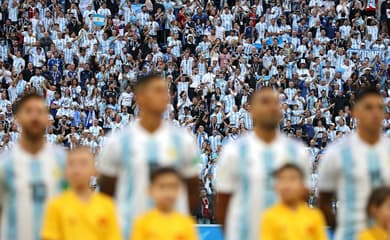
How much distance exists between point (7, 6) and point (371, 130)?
21.4 m

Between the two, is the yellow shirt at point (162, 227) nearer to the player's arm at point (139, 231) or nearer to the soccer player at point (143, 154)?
the player's arm at point (139, 231)

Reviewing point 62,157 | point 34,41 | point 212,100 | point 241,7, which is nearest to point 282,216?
point 62,157

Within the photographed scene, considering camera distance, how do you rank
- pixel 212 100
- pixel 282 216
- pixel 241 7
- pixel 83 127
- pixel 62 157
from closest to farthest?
pixel 282 216, pixel 62 157, pixel 83 127, pixel 212 100, pixel 241 7

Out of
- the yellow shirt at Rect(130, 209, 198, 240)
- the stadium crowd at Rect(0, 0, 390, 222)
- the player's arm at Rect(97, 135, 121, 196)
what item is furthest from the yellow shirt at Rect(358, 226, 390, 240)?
the stadium crowd at Rect(0, 0, 390, 222)

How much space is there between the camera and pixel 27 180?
8.23 meters

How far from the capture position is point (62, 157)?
841 centimetres

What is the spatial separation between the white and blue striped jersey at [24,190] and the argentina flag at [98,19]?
814 inches

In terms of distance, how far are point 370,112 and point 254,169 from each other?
2.97ft

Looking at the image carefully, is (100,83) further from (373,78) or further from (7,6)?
(373,78)

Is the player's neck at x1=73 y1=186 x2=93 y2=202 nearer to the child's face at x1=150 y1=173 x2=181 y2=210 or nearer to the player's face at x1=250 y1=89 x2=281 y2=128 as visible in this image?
the child's face at x1=150 y1=173 x2=181 y2=210

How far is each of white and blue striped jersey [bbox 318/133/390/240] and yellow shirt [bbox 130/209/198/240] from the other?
132 cm

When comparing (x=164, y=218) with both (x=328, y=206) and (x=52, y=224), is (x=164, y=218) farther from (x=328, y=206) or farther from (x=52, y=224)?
(x=328, y=206)

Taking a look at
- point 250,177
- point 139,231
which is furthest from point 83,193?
point 250,177

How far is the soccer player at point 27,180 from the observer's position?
822cm
